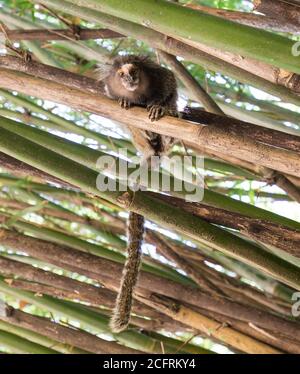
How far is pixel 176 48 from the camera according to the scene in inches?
57.1

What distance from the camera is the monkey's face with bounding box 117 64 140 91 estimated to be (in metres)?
2.36

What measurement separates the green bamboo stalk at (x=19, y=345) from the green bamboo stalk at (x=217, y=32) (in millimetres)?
1308

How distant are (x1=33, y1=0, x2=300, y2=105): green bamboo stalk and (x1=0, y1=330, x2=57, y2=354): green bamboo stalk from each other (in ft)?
3.66

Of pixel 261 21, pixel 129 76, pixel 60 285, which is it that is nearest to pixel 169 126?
pixel 261 21

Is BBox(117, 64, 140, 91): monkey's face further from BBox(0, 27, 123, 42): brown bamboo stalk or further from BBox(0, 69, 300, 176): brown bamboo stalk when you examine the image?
BBox(0, 69, 300, 176): brown bamboo stalk

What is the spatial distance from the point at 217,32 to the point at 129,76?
1327 mm

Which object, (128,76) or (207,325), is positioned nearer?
(207,325)

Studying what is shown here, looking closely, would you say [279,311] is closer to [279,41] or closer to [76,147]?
[76,147]

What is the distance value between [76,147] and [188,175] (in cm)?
54

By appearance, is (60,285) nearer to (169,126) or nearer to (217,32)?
(169,126)

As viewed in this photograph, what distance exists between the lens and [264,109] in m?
2.14

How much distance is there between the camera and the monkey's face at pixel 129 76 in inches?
92.7
